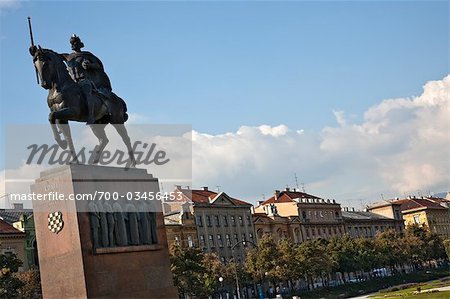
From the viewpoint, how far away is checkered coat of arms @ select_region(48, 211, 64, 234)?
15.2 meters

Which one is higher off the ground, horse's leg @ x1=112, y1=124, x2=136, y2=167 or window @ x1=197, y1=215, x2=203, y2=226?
window @ x1=197, y1=215, x2=203, y2=226

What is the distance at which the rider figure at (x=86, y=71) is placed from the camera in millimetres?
17047

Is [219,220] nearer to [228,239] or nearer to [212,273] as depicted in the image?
[228,239]

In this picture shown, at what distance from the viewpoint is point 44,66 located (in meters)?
16.2

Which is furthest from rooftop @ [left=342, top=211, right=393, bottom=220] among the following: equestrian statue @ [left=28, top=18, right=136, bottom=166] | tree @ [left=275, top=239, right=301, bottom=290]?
equestrian statue @ [left=28, top=18, right=136, bottom=166]

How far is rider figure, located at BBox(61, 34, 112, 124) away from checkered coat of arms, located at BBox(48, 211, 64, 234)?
9.34ft

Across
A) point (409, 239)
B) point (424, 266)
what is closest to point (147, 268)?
point (409, 239)

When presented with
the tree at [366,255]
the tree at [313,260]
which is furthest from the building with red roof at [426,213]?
the tree at [313,260]

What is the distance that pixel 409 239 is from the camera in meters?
95.1

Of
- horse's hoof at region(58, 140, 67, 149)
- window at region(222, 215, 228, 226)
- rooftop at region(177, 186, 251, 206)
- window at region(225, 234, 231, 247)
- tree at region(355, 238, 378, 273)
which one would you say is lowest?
tree at region(355, 238, 378, 273)

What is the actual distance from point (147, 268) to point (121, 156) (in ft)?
10.5

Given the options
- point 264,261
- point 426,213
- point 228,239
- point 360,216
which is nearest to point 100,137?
point 264,261

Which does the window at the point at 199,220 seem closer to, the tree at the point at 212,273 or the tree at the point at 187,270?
the tree at the point at 212,273

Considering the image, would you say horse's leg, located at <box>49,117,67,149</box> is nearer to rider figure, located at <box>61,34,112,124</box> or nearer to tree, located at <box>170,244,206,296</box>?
rider figure, located at <box>61,34,112,124</box>
